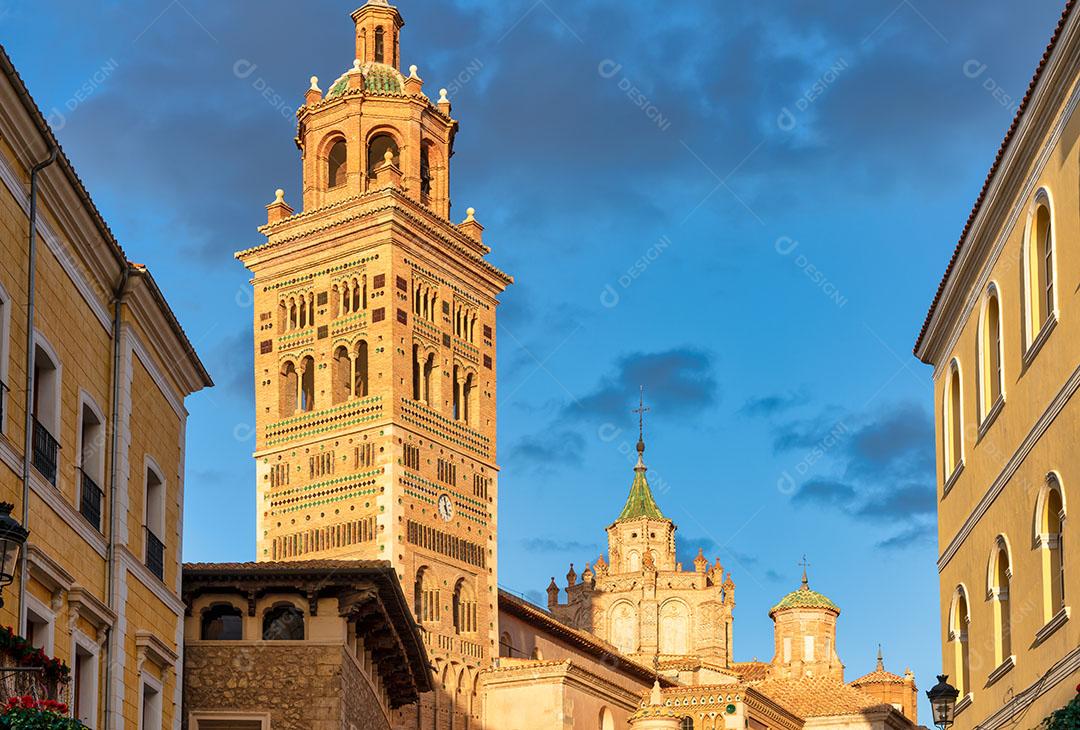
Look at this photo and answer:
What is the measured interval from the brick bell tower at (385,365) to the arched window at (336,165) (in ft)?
0.25

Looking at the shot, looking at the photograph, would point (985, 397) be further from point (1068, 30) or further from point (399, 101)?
point (399, 101)

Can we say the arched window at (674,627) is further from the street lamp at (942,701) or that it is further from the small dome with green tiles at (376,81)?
the street lamp at (942,701)

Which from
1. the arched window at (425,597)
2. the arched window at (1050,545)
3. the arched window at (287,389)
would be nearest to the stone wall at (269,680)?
the arched window at (1050,545)

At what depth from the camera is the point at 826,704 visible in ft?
219

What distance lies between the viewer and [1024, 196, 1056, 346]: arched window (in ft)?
65.6

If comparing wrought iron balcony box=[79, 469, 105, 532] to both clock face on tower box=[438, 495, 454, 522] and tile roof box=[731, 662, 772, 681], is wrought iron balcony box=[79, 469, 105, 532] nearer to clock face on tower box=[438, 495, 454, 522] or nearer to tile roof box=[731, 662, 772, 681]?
clock face on tower box=[438, 495, 454, 522]

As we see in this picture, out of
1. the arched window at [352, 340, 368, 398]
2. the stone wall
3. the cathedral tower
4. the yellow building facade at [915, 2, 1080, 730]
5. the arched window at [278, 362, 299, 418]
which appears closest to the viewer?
the yellow building facade at [915, 2, 1080, 730]

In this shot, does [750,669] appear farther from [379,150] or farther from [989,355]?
[989,355]

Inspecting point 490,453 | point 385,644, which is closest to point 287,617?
point 385,644

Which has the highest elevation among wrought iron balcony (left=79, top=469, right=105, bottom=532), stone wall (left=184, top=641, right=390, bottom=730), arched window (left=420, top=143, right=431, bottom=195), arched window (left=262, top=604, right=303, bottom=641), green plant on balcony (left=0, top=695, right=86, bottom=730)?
arched window (left=420, top=143, right=431, bottom=195)

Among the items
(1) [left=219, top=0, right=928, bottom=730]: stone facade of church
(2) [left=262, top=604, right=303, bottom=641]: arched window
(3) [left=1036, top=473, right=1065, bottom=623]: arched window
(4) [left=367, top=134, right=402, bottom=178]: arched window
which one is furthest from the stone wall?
(4) [left=367, top=134, right=402, bottom=178]: arched window

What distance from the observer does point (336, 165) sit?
68.1 metres

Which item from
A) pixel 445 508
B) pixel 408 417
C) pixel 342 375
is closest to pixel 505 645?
pixel 445 508

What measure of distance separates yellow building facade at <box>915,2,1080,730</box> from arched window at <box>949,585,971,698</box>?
0.03 m
